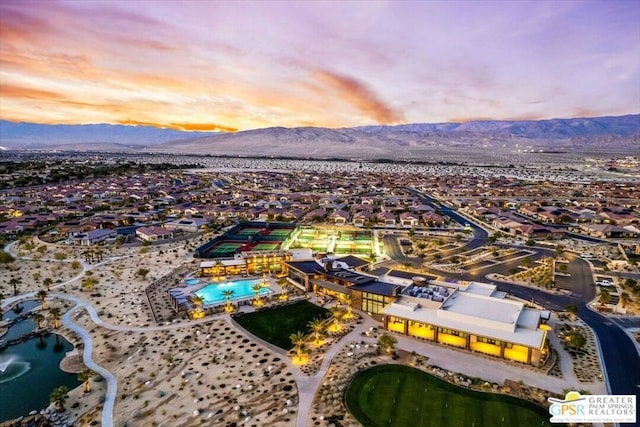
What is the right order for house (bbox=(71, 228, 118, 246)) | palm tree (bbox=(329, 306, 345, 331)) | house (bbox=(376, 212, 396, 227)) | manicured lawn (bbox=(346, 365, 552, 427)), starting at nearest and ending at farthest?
1. manicured lawn (bbox=(346, 365, 552, 427))
2. palm tree (bbox=(329, 306, 345, 331))
3. house (bbox=(71, 228, 118, 246))
4. house (bbox=(376, 212, 396, 227))

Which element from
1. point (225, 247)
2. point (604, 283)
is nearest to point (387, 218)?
point (225, 247)

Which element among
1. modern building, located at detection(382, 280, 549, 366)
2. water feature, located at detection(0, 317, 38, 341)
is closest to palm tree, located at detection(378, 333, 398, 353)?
modern building, located at detection(382, 280, 549, 366)

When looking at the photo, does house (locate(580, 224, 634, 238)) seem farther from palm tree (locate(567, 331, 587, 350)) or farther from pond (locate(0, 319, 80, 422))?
pond (locate(0, 319, 80, 422))

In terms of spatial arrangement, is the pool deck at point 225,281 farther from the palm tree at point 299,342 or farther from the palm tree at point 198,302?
the palm tree at point 299,342

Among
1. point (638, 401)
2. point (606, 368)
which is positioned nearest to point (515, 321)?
point (606, 368)

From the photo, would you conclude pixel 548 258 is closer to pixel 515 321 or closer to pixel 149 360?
pixel 515 321

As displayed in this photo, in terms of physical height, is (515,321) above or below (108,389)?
above

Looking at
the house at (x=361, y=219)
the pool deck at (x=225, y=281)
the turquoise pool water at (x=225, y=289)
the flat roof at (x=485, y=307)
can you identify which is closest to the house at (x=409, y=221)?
the house at (x=361, y=219)
